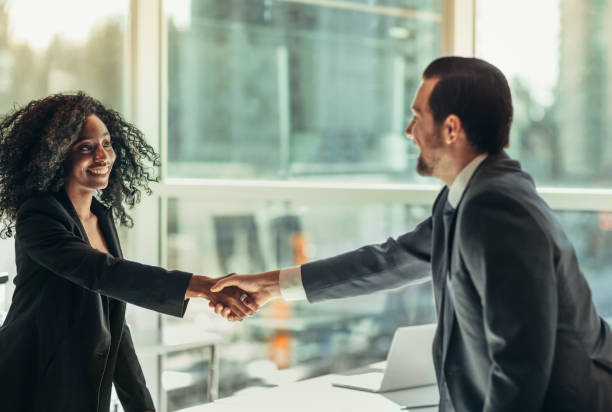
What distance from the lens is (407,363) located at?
7.18 feet

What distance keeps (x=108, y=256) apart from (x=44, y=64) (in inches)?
68.0

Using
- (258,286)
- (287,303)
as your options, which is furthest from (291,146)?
(258,286)

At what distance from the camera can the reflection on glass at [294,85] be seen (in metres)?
3.51

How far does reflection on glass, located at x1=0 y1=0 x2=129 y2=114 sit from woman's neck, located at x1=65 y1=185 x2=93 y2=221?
1415 millimetres

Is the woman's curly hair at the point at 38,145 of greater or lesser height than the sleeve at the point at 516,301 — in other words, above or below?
above

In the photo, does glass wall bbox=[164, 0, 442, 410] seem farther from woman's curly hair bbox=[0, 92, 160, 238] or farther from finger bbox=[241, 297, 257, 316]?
woman's curly hair bbox=[0, 92, 160, 238]

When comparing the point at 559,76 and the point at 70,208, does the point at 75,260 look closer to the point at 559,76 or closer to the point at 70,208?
the point at 70,208

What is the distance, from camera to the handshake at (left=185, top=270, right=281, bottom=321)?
92.9 inches

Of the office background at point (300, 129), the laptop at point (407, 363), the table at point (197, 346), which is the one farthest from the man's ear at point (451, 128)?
the office background at point (300, 129)

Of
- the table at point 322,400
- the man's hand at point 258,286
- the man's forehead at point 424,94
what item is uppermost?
the man's forehead at point 424,94

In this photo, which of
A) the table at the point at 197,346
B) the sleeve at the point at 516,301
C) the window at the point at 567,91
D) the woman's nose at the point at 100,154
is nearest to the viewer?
the sleeve at the point at 516,301

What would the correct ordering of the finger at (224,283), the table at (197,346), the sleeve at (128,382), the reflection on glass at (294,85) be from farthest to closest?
the reflection on glass at (294,85), the table at (197,346), the finger at (224,283), the sleeve at (128,382)

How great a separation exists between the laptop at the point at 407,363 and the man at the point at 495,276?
1.86ft

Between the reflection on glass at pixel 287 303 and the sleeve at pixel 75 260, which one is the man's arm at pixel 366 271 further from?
the reflection on glass at pixel 287 303
